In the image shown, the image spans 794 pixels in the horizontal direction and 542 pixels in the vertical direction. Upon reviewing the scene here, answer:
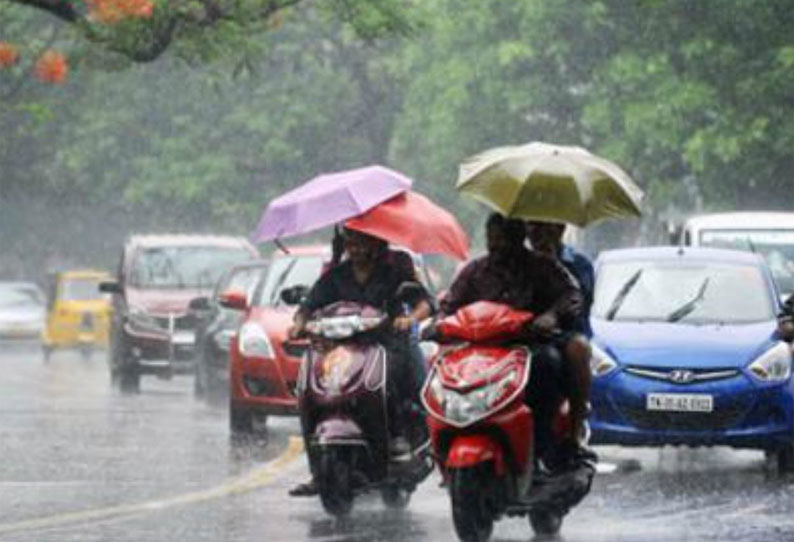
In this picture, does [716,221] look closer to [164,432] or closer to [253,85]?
[164,432]

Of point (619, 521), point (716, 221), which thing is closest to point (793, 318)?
point (619, 521)

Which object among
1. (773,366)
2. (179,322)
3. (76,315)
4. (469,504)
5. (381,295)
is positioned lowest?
(76,315)

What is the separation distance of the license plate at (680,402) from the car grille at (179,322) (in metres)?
16.0

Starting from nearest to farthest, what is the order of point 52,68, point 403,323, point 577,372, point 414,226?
1. point 577,372
2. point 403,323
3. point 414,226
4. point 52,68

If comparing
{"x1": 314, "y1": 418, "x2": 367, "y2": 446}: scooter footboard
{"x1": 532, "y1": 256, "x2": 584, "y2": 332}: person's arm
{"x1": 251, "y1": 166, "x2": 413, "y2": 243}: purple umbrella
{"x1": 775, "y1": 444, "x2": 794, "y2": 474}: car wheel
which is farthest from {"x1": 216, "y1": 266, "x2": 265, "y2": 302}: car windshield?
{"x1": 532, "y1": 256, "x2": 584, "y2": 332}: person's arm

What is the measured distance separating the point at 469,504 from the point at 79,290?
41.1 m

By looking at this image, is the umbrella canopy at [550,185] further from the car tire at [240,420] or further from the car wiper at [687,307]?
the car tire at [240,420]

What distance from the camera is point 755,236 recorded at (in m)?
25.4

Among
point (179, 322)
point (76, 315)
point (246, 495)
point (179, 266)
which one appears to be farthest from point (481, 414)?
point (76, 315)

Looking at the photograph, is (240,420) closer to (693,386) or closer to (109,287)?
(693,386)

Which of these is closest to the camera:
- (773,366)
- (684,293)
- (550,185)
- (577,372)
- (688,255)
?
(577,372)

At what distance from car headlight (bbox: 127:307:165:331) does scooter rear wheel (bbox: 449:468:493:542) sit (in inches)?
819

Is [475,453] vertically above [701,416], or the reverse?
[475,453]

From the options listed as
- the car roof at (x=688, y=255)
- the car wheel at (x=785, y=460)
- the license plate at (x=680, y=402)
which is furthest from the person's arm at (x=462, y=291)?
the car roof at (x=688, y=255)
